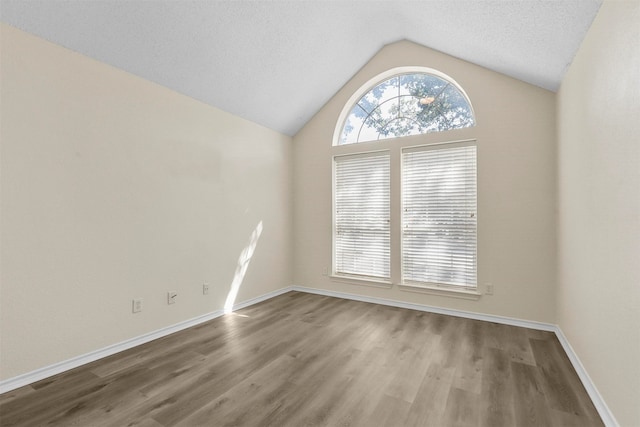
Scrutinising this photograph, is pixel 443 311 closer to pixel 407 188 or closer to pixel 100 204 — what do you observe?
pixel 407 188

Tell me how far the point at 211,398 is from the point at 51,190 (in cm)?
198

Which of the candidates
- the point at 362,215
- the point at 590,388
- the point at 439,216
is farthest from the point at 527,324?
the point at 362,215

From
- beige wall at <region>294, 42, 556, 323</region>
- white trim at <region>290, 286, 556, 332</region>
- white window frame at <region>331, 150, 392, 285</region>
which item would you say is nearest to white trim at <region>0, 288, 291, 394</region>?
white trim at <region>290, 286, 556, 332</region>

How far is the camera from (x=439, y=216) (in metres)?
3.70

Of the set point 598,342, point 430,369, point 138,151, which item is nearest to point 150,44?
point 138,151

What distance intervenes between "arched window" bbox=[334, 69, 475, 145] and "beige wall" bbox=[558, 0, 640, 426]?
1.27m

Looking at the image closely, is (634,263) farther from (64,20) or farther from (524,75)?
(64,20)

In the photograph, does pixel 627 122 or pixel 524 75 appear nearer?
pixel 627 122

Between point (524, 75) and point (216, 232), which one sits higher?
point (524, 75)

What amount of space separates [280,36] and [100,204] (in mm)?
2375

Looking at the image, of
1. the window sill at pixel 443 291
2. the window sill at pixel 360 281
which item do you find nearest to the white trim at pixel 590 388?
the window sill at pixel 443 291

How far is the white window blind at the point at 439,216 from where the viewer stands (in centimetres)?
353

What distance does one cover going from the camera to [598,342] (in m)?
1.85

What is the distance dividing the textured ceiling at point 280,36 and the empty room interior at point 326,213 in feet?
0.07
